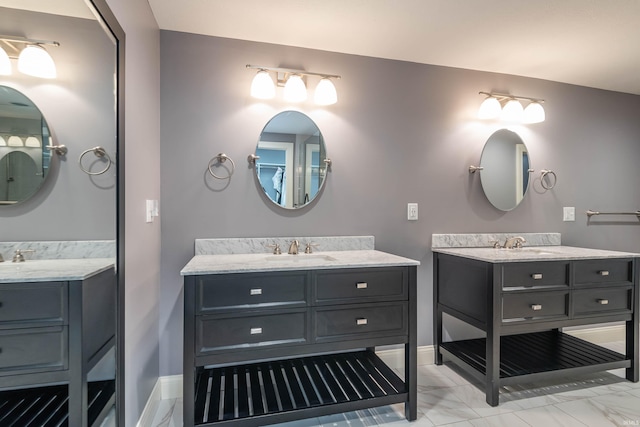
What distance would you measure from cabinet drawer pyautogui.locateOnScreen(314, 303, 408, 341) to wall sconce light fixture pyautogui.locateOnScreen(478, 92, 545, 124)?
1760 millimetres

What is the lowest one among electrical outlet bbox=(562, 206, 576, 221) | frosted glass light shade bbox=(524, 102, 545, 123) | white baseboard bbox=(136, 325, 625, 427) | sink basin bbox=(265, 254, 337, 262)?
white baseboard bbox=(136, 325, 625, 427)

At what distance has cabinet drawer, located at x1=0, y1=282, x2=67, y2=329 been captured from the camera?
78 centimetres

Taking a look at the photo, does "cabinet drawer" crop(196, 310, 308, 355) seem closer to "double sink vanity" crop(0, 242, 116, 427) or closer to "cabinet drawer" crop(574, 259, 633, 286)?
"double sink vanity" crop(0, 242, 116, 427)

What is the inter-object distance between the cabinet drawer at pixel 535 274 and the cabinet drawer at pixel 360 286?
730mm

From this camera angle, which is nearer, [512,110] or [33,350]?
[33,350]

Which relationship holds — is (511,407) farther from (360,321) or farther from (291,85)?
(291,85)

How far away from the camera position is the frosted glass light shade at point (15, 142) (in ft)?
2.46

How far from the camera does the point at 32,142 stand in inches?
32.7

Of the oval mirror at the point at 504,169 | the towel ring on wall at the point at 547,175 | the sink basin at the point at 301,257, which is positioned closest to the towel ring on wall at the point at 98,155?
the sink basin at the point at 301,257

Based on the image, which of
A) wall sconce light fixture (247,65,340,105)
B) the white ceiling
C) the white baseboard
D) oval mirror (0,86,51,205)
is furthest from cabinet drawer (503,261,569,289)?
oval mirror (0,86,51,205)

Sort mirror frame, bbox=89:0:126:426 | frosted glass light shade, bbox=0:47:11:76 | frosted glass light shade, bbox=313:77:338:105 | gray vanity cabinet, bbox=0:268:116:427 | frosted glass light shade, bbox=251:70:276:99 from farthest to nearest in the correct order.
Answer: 1. frosted glass light shade, bbox=313:77:338:105
2. frosted glass light shade, bbox=251:70:276:99
3. mirror frame, bbox=89:0:126:426
4. gray vanity cabinet, bbox=0:268:116:427
5. frosted glass light shade, bbox=0:47:11:76

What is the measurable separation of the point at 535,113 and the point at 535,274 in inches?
54.9

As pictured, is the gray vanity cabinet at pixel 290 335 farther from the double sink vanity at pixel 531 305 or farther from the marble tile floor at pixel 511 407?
the double sink vanity at pixel 531 305


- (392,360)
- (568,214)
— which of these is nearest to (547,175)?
(568,214)
